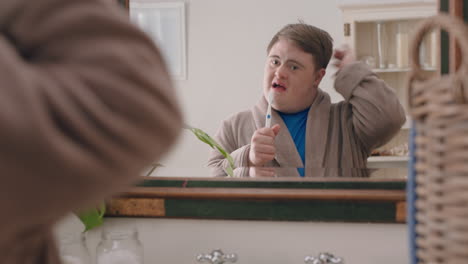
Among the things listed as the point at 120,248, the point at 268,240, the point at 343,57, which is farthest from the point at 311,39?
the point at 120,248

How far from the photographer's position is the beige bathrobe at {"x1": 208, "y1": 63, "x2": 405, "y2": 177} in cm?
80

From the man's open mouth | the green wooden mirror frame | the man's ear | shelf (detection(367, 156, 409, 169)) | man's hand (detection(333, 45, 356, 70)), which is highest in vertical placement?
man's hand (detection(333, 45, 356, 70))

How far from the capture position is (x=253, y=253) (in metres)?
0.81

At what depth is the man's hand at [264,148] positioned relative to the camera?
0.84 meters

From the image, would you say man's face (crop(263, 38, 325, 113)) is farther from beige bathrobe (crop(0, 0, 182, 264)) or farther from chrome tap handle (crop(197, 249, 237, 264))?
beige bathrobe (crop(0, 0, 182, 264))

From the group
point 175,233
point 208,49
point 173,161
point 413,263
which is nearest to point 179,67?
point 208,49

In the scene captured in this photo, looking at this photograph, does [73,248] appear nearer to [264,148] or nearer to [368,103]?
[264,148]

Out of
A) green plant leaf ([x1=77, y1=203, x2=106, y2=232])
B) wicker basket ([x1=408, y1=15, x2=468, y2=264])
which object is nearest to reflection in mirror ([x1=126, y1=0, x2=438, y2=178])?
green plant leaf ([x1=77, y1=203, x2=106, y2=232])

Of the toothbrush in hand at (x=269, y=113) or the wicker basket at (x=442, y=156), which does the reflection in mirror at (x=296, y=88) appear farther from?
A: the wicker basket at (x=442, y=156)

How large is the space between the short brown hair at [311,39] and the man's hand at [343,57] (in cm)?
1

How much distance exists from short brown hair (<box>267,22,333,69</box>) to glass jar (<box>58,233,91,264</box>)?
435mm

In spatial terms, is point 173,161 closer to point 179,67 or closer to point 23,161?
point 179,67

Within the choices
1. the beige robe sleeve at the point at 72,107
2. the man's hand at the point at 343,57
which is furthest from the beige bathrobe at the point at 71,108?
the man's hand at the point at 343,57

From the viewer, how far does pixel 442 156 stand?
1.46ft
